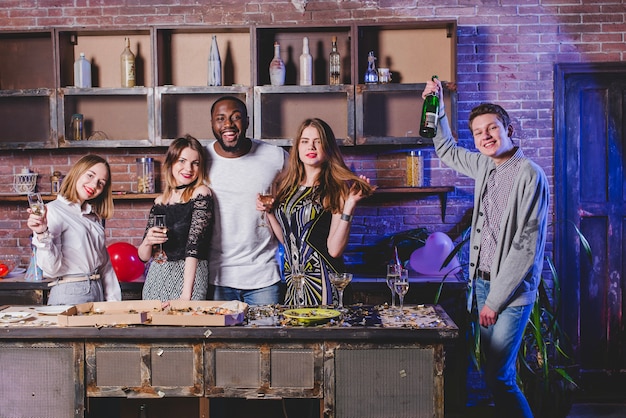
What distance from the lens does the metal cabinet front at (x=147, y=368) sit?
2.48 meters

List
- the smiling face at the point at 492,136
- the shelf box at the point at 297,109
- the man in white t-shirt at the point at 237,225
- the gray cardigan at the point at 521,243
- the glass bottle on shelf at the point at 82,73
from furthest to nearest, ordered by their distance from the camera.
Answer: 1. the glass bottle on shelf at the point at 82,73
2. the shelf box at the point at 297,109
3. the man in white t-shirt at the point at 237,225
4. the smiling face at the point at 492,136
5. the gray cardigan at the point at 521,243

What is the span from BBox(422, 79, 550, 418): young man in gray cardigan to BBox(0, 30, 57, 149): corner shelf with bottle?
9.24 ft

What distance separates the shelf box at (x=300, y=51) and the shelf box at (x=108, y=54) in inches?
31.8

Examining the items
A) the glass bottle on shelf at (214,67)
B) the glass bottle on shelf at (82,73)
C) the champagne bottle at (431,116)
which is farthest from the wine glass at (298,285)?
the glass bottle on shelf at (82,73)

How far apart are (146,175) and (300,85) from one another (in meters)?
1.23

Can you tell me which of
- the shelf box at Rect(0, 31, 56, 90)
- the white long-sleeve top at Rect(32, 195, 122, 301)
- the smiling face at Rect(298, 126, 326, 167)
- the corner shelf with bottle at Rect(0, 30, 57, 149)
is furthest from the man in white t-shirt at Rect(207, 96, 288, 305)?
the shelf box at Rect(0, 31, 56, 90)

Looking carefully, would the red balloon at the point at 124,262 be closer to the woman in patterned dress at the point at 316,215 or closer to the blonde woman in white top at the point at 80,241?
the blonde woman in white top at the point at 80,241

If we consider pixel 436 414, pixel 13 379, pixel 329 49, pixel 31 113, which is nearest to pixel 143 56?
pixel 31 113

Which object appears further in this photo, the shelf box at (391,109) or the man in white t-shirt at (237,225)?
the shelf box at (391,109)

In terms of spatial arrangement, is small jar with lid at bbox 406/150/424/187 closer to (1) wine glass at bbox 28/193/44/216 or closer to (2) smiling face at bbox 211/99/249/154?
(2) smiling face at bbox 211/99/249/154

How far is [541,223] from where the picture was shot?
294 centimetres

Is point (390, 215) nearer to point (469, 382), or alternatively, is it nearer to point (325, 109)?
point (325, 109)

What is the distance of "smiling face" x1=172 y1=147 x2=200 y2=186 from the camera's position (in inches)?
129

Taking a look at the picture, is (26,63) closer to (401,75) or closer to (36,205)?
(36,205)
